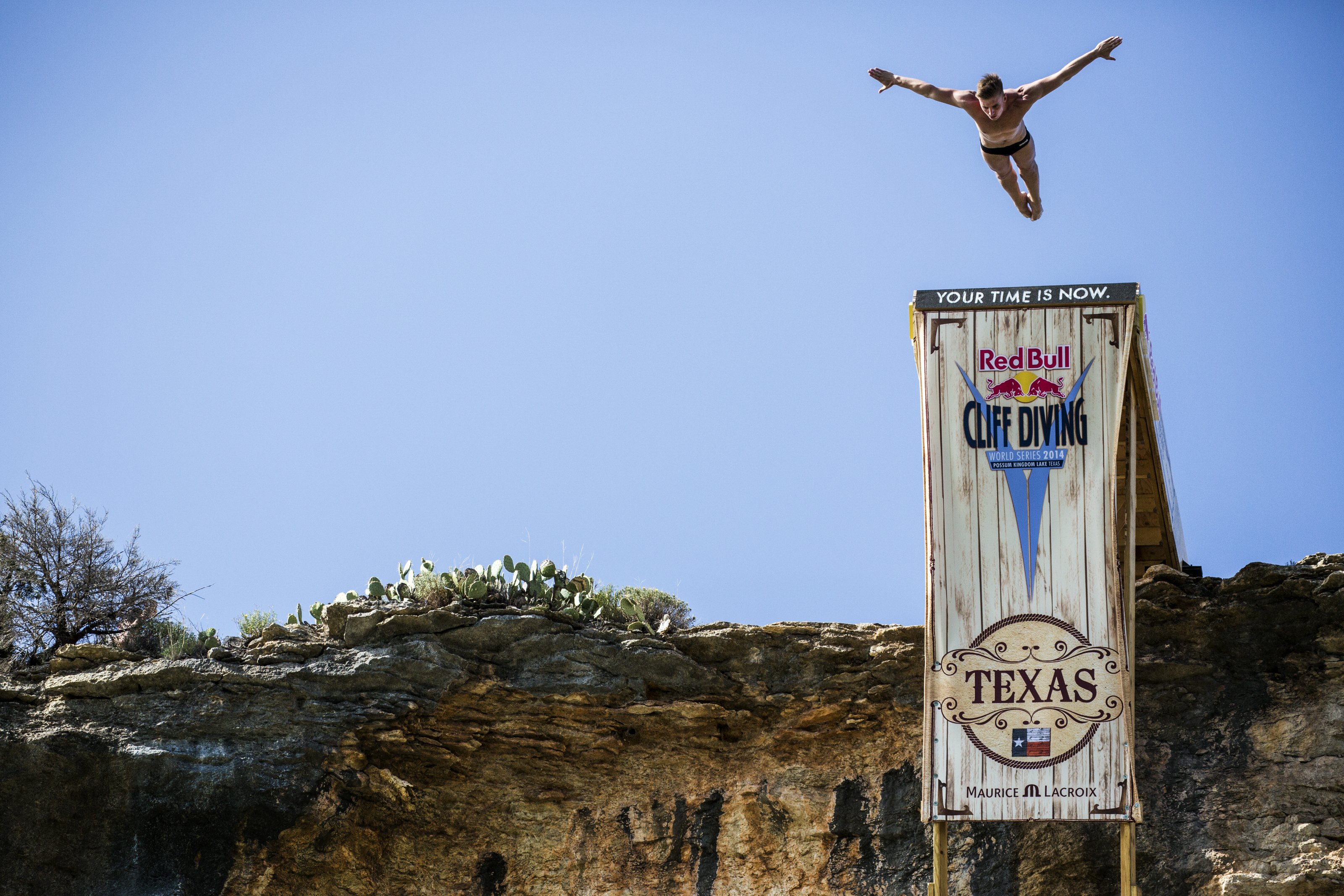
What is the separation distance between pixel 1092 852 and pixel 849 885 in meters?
2.10

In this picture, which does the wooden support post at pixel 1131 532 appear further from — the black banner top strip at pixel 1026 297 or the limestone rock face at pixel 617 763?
the limestone rock face at pixel 617 763

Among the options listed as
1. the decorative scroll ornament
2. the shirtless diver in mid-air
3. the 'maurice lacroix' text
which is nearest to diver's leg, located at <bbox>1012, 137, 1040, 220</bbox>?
the shirtless diver in mid-air

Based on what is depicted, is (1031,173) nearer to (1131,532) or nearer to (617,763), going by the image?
(1131,532)

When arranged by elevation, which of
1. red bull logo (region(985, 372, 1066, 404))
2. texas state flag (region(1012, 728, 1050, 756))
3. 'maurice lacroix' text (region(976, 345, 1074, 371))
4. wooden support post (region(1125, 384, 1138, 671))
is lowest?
texas state flag (region(1012, 728, 1050, 756))

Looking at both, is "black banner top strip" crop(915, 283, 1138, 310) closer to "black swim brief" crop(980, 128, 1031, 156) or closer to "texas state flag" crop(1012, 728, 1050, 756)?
"black swim brief" crop(980, 128, 1031, 156)

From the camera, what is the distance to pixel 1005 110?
11266 mm

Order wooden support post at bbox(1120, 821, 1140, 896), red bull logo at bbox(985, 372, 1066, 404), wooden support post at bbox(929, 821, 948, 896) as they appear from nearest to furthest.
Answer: wooden support post at bbox(1120, 821, 1140, 896) → wooden support post at bbox(929, 821, 948, 896) → red bull logo at bbox(985, 372, 1066, 404)

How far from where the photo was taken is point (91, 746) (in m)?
11.7

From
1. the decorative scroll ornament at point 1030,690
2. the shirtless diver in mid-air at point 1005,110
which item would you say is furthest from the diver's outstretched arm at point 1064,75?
the decorative scroll ornament at point 1030,690

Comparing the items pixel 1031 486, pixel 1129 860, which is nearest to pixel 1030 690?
pixel 1129 860

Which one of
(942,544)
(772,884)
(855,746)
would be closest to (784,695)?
(855,746)

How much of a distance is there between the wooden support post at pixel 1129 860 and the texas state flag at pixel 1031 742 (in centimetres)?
75

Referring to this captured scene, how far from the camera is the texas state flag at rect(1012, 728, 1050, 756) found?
32.4ft

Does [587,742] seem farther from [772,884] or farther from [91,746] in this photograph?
[91,746]
